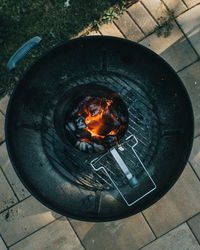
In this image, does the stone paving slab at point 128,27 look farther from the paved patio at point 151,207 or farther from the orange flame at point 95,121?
the orange flame at point 95,121

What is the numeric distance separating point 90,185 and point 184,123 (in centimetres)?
103

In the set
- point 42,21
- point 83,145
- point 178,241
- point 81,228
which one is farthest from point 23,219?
point 42,21

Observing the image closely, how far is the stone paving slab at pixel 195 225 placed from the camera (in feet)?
9.68

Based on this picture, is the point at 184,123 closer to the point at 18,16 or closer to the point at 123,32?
the point at 123,32

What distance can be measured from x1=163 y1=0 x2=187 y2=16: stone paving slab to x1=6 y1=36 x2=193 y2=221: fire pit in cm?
119

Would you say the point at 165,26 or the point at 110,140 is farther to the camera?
the point at 165,26

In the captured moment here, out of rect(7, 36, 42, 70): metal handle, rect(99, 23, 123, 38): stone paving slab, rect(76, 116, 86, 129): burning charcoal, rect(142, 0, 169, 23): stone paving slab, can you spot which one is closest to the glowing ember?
rect(76, 116, 86, 129): burning charcoal

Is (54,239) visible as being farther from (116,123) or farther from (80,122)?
(116,123)

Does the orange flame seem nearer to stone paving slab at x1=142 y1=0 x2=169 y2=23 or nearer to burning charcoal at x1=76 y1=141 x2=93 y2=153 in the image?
burning charcoal at x1=76 y1=141 x2=93 y2=153

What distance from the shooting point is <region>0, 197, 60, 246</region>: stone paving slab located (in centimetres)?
295

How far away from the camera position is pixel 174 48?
9.70 ft

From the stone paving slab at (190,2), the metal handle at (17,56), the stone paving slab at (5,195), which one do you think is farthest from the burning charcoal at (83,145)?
the stone paving slab at (190,2)

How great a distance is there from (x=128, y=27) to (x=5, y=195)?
2469 millimetres

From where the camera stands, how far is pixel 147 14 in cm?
296
